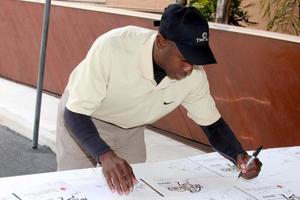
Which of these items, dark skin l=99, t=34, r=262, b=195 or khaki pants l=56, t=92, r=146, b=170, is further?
khaki pants l=56, t=92, r=146, b=170

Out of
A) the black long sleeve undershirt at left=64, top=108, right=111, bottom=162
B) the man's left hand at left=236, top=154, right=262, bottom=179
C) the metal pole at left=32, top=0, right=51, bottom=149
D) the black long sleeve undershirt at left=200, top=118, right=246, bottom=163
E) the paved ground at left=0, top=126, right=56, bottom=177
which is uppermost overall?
the black long sleeve undershirt at left=64, top=108, right=111, bottom=162

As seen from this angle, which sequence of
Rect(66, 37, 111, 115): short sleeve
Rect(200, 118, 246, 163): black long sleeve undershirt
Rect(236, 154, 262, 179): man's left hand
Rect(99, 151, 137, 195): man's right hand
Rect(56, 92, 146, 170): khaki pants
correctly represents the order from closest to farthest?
Rect(99, 151, 137, 195): man's right hand → Rect(66, 37, 111, 115): short sleeve → Rect(236, 154, 262, 179): man's left hand → Rect(200, 118, 246, 163): black long sleeve undershirt → Rect(56, 92, 146, 170): khaki pants

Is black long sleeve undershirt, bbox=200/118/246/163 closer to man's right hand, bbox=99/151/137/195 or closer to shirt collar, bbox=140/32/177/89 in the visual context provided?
shirt collar, bbox=140/32/177/89

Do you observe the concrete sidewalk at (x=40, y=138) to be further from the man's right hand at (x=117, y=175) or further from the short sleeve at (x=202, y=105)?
the man's right hand at (x=117, y=175)

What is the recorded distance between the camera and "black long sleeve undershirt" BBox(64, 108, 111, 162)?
2.07 metres

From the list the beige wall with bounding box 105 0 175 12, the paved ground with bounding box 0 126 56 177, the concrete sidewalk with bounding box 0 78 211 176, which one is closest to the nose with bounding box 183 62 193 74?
the concrete sidewalk with bounding box 0 78 211 176

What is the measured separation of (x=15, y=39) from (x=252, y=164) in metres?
5.02

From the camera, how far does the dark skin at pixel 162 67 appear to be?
1.98 metres

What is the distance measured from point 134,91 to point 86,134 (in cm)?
32

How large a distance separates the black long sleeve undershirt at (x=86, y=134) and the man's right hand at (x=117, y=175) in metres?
0.06

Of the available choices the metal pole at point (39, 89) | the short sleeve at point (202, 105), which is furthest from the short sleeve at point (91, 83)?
the metal pole at point (39, 89)

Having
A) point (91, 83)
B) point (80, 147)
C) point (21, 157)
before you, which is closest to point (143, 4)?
point (21, 157)

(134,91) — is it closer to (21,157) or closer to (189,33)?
(189,33)

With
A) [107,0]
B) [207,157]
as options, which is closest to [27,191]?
[207,157]
